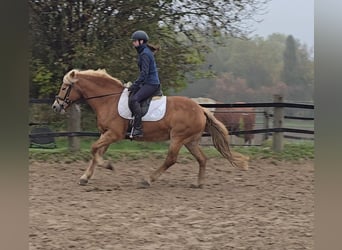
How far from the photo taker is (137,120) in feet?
16.3

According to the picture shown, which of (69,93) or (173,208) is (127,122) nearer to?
(69,93)

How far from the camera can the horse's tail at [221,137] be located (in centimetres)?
517

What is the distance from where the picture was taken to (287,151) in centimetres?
678

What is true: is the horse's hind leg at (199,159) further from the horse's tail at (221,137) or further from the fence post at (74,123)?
the fence post at (74,123)

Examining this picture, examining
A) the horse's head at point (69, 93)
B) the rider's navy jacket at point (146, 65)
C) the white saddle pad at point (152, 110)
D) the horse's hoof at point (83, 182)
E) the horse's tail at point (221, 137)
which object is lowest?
the horse's hoof at point (83, 182)

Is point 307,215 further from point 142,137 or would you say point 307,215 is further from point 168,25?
point 168,25

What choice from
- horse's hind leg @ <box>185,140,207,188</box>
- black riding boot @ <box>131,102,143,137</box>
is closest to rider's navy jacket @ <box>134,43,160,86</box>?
black riding boot @ <box>131,102,143,137</box>

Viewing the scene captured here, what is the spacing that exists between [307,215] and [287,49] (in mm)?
2959

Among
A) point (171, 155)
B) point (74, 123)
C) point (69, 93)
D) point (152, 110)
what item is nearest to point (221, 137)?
point (171, 155)

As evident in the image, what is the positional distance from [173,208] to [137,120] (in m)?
1.15

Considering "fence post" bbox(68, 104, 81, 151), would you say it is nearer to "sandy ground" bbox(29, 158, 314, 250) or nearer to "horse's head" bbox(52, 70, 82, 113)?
"sandy ground" bbox(29, 158, 314, 250)

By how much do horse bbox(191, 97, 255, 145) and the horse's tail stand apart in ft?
5.45

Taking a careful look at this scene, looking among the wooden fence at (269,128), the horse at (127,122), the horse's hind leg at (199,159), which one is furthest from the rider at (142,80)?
the wooden fence at (269,128)
